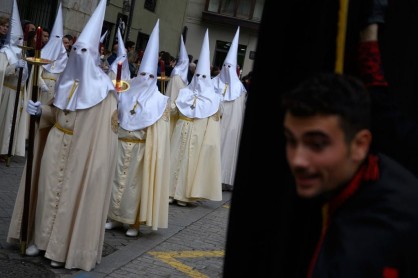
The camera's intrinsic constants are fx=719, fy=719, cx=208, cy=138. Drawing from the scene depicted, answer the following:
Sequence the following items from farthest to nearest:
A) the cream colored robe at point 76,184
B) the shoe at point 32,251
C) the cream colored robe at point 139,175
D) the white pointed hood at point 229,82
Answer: the white pointed hood at point 229,82 → the cream colored robe at point 139,175 → the shoe at point 32,251 → the cream colored robe at point 76,184

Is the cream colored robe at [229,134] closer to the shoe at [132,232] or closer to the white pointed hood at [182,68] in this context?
the white pointed hood at [182,68]

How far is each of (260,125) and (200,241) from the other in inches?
239

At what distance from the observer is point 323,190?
1742mm

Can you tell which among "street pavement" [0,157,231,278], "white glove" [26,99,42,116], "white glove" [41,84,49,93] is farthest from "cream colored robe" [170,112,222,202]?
"white glove" [26,99,42,116]

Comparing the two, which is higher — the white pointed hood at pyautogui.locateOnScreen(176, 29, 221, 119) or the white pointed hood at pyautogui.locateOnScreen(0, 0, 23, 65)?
the white pointed hood at pyautogui.locateOnScreen(0, 0, 23, 65)

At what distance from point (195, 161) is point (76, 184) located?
168 inches

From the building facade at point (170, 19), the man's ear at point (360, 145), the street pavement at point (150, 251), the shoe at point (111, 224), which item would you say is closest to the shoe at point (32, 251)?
the street pavement at point (150, 251)

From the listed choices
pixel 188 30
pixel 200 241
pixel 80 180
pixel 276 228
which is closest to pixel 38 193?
pixel 80 180

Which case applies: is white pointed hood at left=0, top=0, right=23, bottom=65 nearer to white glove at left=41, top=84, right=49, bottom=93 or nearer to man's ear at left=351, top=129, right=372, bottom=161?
white glove at left=41, top=84, right=49, bottom=93

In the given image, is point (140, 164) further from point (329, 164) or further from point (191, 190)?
point (329, 164)

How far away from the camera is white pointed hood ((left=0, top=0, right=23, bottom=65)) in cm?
1002

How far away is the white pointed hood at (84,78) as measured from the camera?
6.02 m

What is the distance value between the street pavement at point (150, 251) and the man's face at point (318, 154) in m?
4.41

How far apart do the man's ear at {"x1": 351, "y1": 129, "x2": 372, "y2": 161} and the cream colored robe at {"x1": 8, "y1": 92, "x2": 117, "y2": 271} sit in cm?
444
